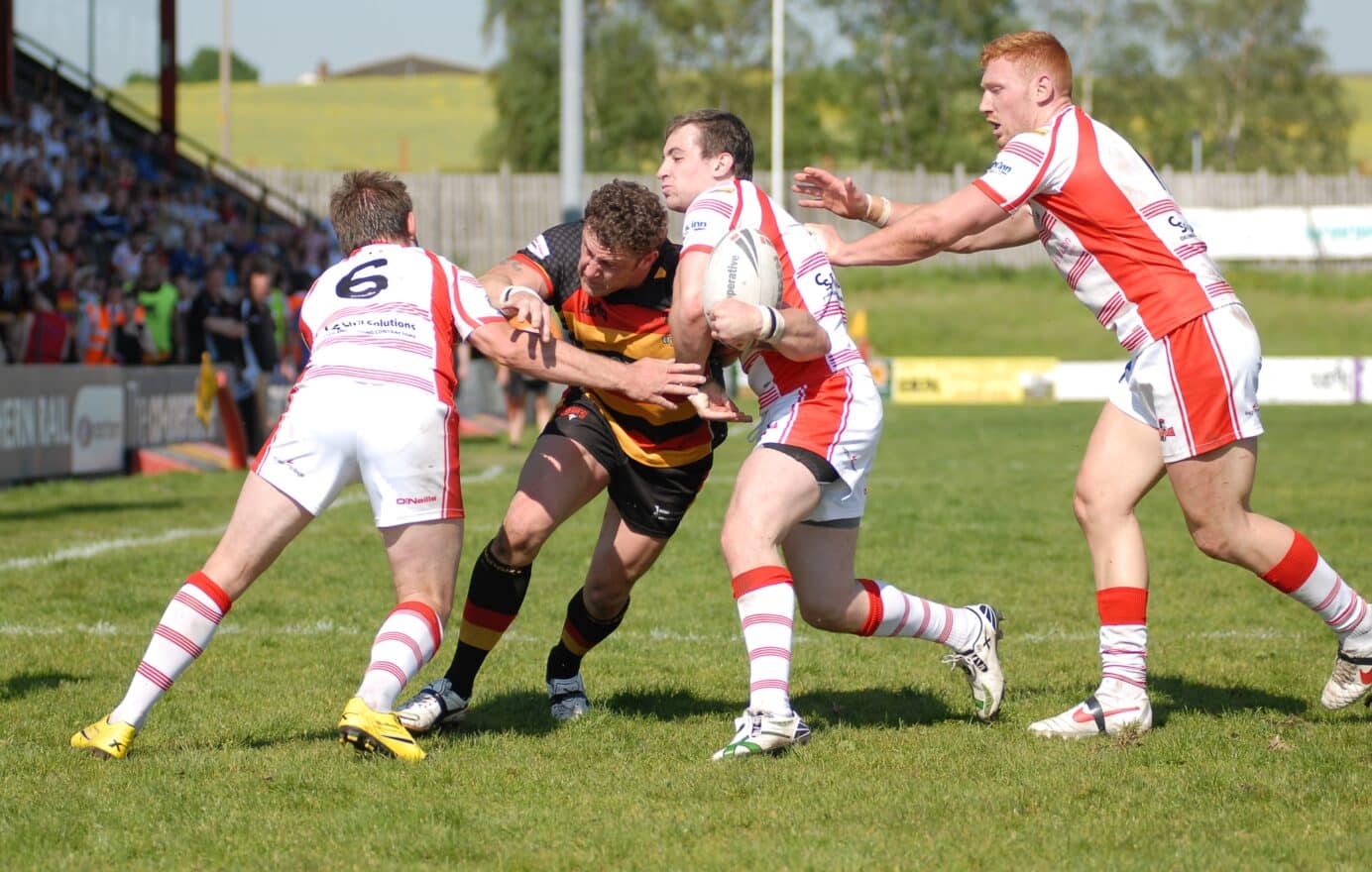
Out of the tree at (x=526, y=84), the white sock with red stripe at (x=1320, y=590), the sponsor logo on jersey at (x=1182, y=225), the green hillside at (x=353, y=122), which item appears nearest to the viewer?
the sponsor logo on jersey at (x=1182, y=225)

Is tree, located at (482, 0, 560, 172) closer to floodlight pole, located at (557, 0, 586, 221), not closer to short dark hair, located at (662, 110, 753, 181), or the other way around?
floodlight pole, located at (557, 0, 586, 221)

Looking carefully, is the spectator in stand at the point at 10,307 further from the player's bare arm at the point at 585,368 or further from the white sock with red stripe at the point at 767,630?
the white sock with red stripe at the point at 767,630

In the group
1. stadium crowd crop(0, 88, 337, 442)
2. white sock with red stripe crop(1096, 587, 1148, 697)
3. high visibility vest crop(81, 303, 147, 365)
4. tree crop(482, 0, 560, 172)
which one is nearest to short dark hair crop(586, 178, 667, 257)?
white sock with red stripe crop(1096, 587, 1148, 697)

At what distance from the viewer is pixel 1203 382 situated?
213 inches

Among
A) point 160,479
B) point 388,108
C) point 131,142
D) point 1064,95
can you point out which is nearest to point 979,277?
point 131,142

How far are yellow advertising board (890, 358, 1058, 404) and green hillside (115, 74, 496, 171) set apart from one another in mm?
34665

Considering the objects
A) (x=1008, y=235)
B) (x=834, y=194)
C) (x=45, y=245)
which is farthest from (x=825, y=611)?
(x=45, y=245)

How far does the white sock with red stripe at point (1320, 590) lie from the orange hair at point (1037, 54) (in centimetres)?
176

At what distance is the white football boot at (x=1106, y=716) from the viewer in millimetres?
5625

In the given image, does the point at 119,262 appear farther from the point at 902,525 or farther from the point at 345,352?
the point at 345,352

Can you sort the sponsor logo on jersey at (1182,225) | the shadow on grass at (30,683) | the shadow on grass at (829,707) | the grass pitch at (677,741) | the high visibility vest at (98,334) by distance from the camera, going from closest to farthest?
the grass pitch at (677,741)
the sponsor logo on jersey at (1182,225)
the shadow on grass at (829,707)
the shadow on grass at (30,683)
the high visibility vest at (98,334)

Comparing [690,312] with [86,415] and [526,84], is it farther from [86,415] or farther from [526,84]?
[526,84]

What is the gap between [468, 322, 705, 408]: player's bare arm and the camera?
529cm

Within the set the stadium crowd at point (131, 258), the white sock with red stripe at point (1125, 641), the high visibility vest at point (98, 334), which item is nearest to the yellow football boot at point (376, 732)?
the white sock with red stripe at point (1125, 641)
